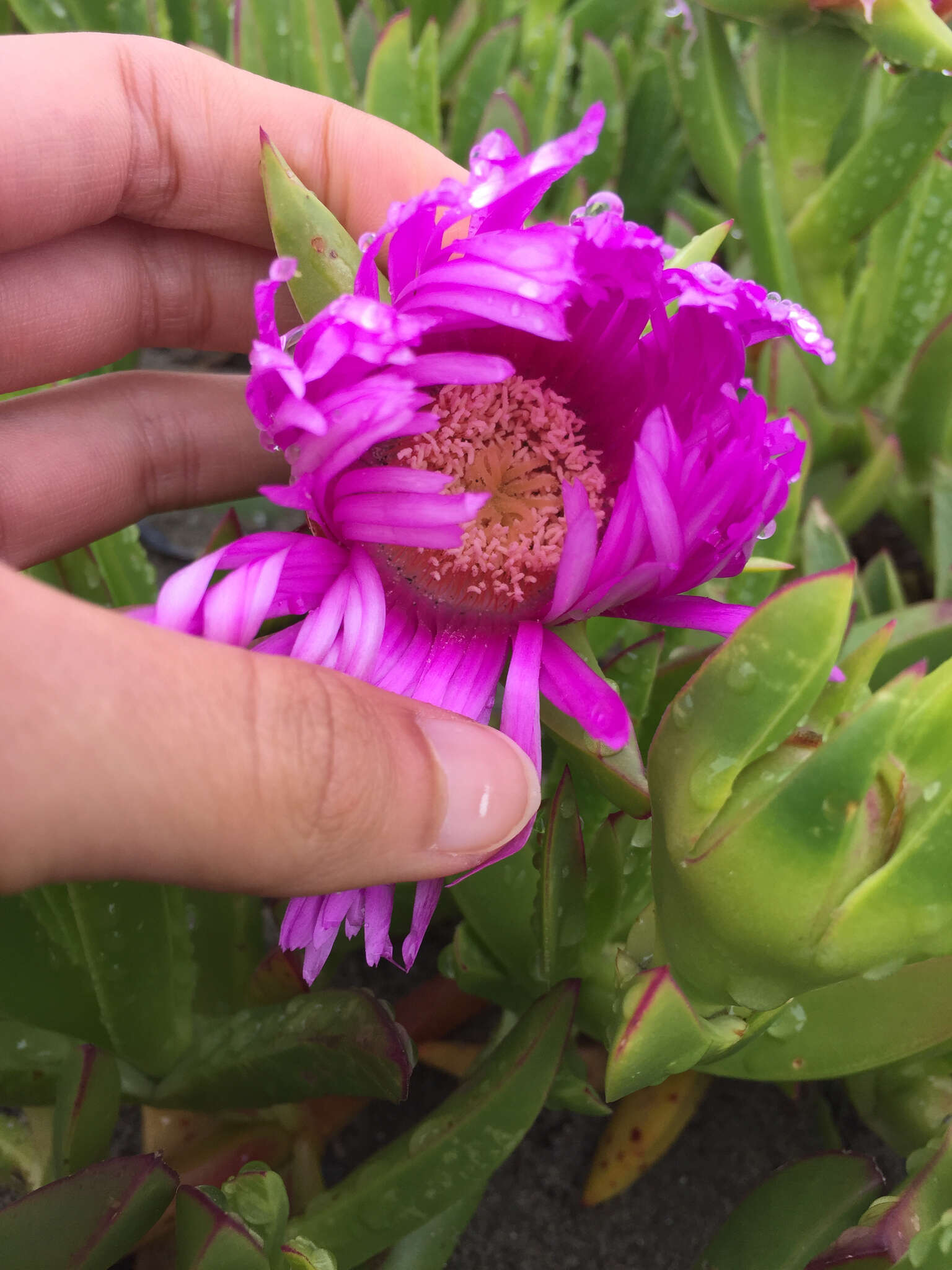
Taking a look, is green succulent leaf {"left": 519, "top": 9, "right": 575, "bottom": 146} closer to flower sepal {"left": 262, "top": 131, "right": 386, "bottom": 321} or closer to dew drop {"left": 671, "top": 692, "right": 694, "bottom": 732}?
flower sepal {"left": 262, "top": 131, "right": 386, "bottom": 321}

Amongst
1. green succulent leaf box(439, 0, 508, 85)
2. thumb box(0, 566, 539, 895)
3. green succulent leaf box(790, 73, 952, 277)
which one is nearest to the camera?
thumb box(0, 566, 539, 895)

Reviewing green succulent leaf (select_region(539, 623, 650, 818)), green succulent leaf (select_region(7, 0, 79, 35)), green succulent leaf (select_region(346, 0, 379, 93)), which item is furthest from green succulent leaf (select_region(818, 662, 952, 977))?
green succulent leaf (select_region(7, 0, 79, 35))

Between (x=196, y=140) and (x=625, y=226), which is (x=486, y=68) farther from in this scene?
(x=625, y=226)

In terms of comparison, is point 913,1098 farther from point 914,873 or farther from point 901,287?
point 901,287

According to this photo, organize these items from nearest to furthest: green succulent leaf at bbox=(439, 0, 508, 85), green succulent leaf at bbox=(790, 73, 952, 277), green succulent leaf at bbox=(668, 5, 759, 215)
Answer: green succulent leaf at bbox=(790, 73, 952, 277)
green succulent leaf at bbox=(668, 5, 759, 215)
green succulent leaf at bbox=(439, 0, 508, 85)

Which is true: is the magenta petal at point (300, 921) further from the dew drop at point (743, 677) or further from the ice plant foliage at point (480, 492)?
the dew drop at point (743, 677)

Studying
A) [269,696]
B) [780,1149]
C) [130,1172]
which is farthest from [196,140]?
[780,1149]

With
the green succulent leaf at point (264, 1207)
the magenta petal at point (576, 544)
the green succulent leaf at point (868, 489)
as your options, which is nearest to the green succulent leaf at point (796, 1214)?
the green succulent leaf at point (264, 1207)

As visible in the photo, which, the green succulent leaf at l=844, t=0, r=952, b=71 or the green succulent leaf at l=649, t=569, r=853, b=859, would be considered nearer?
the green succulent leaf at l=649, t=569, r=853, b=859
